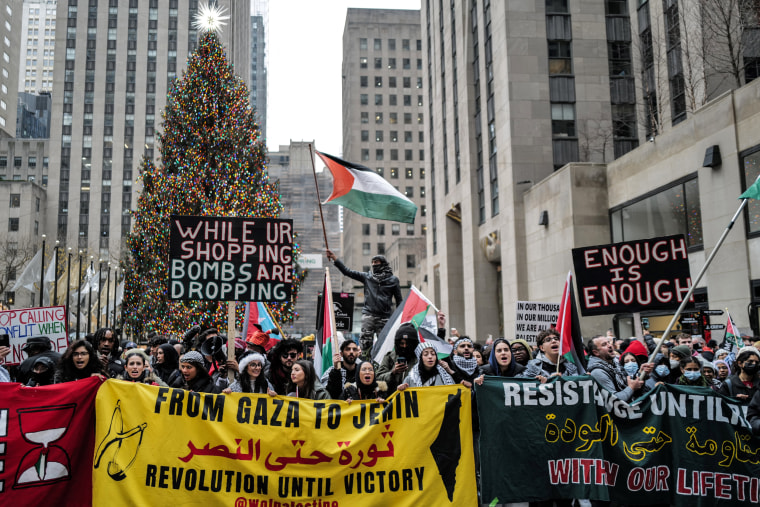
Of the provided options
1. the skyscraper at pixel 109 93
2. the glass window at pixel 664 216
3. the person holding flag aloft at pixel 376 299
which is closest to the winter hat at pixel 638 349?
the person holding flag aloft at pixel 376 299

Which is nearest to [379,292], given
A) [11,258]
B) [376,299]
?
[376,299]

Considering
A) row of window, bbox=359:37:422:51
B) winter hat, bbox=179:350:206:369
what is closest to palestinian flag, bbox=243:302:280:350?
winter hat, bbox=179:350:206:369

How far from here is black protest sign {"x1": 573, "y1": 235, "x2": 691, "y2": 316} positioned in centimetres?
830

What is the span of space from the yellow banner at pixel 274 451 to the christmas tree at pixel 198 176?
19918 millimetres

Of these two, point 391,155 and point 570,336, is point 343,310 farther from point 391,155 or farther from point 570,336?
point 391,155

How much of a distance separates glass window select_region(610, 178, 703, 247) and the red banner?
2084 centimetres

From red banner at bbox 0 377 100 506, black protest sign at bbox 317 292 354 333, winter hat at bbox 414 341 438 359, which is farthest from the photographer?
black protest sign at bbox 317 292 354 333

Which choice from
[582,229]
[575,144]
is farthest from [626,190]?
[575,144]

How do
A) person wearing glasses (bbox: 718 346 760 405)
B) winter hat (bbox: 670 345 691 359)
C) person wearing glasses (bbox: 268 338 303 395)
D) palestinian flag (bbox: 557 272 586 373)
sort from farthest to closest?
winter hat (bbox: 670 345 691 359) < person wearing glasses (bbox: 268 338 303 395) < person wearing glasses (bbox: 718 346 760 405) < palestinian flag (bbox: 557 272 586 373)

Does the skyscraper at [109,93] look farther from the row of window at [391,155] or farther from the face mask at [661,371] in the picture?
the face mask at [661,371]

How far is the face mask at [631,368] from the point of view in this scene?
922cm

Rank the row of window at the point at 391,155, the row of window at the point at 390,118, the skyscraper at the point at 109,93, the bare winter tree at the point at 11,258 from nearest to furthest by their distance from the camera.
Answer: the bare winter tree at the point at 11,258, the skyscraper at the point at 109,93, the row of window at the point at 391,155, the row of window at the point at 390,118

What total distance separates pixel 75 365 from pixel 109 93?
11319 cm

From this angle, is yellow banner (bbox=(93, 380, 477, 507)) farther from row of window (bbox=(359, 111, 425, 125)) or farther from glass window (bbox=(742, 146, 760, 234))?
row of window (bbox=(359, 111, 425, 125))
